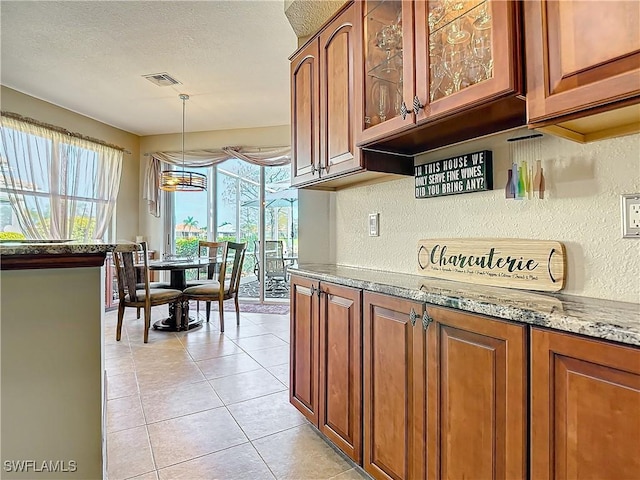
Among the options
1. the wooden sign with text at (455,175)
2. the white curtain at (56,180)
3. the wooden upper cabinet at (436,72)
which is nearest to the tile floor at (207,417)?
the wooden sign with text at (455,175)

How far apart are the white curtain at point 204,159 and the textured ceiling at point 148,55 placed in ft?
2.05

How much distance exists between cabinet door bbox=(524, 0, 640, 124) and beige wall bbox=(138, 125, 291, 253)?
4879mm

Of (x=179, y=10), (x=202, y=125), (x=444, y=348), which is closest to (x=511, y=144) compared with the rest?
(x=444, y=348)

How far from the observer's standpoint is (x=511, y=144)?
1.34 meters

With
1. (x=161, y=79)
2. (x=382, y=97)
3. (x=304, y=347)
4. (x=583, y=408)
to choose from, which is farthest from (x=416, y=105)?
(x=161, y=79)

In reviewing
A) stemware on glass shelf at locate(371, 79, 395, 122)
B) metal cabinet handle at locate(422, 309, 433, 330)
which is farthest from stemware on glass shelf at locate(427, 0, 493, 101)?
metal cabinet handle at locate(422, 309, 433, 330)

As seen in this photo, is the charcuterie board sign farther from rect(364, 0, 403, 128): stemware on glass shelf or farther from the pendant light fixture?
the pendant light fixture

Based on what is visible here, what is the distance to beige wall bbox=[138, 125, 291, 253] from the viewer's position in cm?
564

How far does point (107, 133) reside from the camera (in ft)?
Answer: 18.1

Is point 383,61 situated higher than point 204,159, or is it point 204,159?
point 204,159

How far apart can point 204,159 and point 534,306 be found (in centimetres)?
564

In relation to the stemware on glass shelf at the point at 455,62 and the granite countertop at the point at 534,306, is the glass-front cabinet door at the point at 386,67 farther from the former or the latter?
the granite countertop at the point at 534,306

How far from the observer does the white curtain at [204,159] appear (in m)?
5.52

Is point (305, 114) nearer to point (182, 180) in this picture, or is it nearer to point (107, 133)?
point (182, 180)
